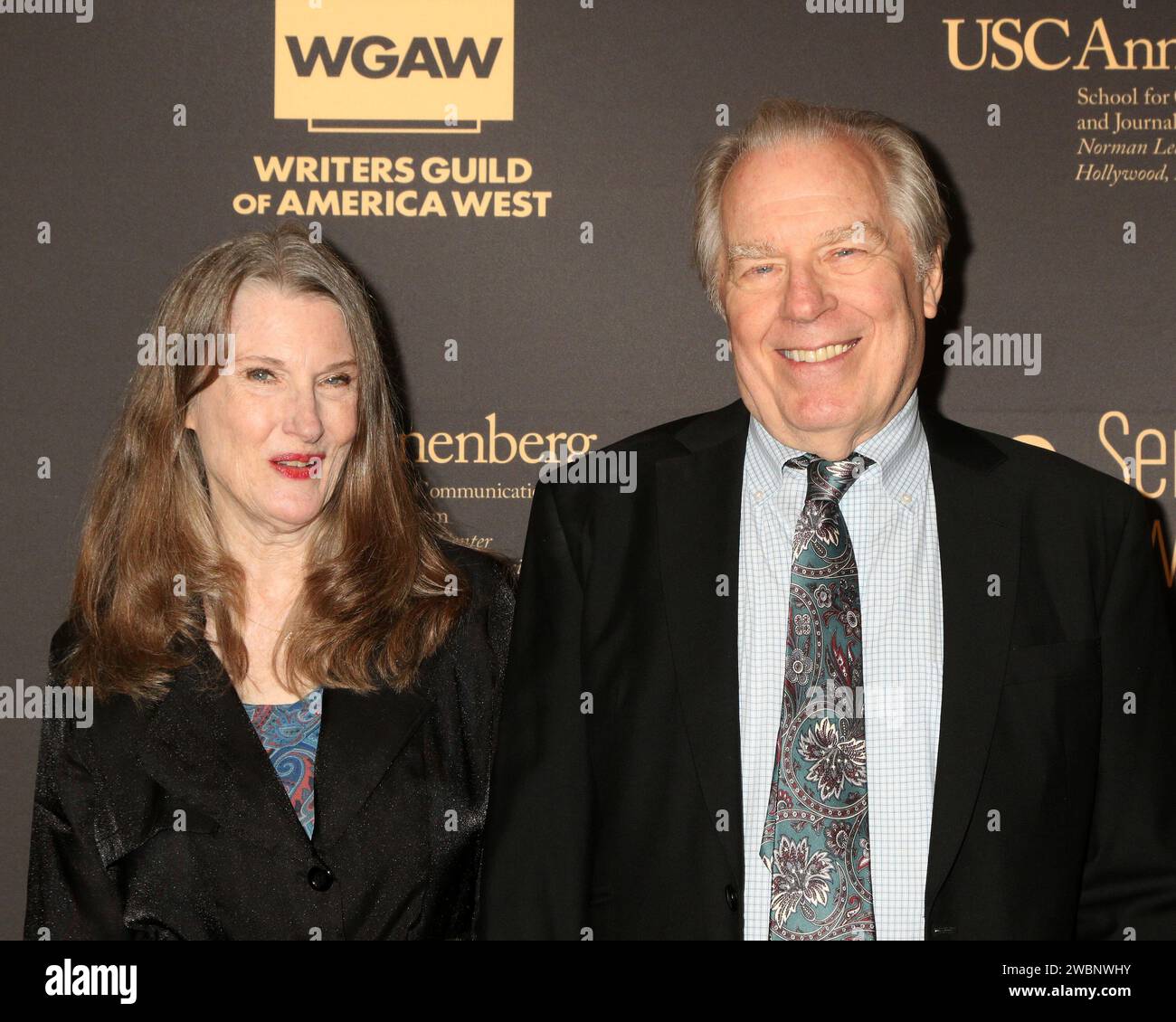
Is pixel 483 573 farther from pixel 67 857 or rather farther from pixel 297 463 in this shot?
pixel 67 857

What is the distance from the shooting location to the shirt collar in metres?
2.25

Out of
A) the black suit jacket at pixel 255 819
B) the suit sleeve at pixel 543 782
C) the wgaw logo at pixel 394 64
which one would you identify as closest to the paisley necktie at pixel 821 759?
the suit sleeve at pixel 543 782

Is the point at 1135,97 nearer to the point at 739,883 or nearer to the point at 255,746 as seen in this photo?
the point at 739,883

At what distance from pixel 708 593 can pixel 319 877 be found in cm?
86

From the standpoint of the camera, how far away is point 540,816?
214 centimetres

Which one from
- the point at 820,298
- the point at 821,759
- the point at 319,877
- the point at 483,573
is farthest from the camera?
the point at 483,573

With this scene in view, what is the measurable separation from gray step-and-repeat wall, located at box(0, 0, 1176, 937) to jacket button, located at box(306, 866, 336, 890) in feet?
3.76

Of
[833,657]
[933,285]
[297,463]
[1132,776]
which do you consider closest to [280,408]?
[297,463]

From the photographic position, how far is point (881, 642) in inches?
84.0

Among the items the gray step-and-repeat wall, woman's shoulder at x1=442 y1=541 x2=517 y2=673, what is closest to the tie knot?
woman's shoulder at x1=442 y1=541 x2=517 y2=673

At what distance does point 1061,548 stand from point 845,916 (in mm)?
718

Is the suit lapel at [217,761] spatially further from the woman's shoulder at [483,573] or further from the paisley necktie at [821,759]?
the paisley necktie at [821,759]

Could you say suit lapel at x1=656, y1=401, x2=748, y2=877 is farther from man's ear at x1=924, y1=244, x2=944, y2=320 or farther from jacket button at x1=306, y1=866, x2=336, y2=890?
jacket button at x1=306, y1=866, x2=336, y2=890
